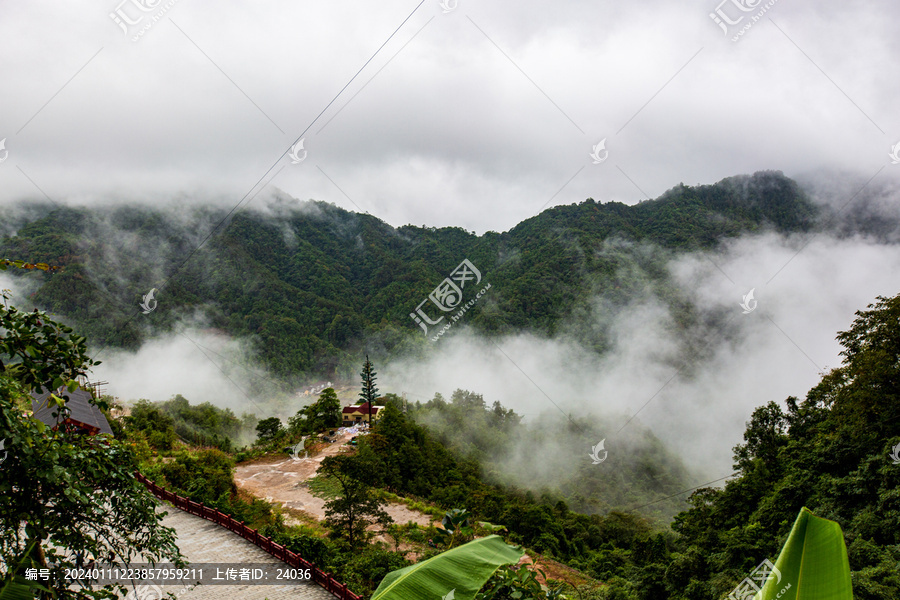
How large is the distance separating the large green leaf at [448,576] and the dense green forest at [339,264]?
4552 cm

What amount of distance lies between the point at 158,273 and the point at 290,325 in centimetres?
1651

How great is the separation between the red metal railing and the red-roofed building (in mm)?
16748

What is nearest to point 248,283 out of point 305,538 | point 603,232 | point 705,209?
point 603,232

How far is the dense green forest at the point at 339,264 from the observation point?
147 ft

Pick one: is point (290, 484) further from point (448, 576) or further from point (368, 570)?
point (448, 576)

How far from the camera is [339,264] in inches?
2579

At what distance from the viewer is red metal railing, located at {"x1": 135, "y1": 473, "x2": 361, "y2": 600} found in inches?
287

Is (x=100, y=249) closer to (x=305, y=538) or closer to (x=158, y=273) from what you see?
(x=158, y=273)

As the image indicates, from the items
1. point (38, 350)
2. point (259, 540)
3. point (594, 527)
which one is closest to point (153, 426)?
point (259, 540)

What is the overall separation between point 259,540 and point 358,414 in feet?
66.7

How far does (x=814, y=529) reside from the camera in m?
1.48

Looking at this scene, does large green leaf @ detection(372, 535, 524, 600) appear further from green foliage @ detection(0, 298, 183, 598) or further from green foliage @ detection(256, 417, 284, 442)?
green foliage @ detection(256, 417, 284, 442)

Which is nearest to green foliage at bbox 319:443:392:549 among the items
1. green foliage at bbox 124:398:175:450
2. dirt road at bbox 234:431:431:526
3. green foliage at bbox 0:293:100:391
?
dirt road at bbox 234:431:431:526

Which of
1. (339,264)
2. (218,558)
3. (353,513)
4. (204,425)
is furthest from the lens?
(339,264)
